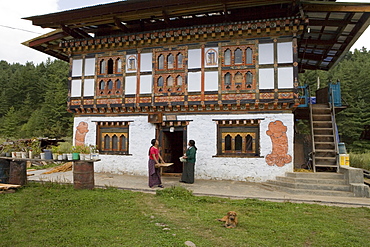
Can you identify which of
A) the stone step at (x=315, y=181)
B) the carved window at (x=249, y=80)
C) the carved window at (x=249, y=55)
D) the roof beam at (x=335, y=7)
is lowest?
the stone step at (x=315, y=181)

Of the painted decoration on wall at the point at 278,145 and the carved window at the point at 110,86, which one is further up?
the carved window at the point at 110,86

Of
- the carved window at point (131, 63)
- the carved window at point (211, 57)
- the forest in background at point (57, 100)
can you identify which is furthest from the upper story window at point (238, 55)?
the forest in background at point (57, 100)

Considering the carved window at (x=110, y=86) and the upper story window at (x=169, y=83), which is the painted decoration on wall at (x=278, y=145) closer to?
the upper story window at (x=169, y=83)

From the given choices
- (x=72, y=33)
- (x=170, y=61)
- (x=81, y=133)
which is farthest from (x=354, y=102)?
(x=72, y=33)

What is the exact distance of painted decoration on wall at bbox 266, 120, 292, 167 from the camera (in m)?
11.1

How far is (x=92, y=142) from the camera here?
1370 centimetres

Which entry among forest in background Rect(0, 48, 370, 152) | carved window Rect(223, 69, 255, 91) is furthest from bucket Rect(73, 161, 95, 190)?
forest in background Rect(0, 48, 370, 152)

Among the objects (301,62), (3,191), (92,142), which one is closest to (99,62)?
(92,142)

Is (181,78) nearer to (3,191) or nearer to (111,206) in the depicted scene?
(111,206)

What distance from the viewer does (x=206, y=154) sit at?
11969 mm

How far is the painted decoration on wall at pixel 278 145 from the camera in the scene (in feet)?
36.3

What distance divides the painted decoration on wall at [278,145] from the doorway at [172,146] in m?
3.62

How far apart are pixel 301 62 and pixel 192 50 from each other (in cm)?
914

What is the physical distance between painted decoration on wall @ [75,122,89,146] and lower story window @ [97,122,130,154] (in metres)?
0.69
